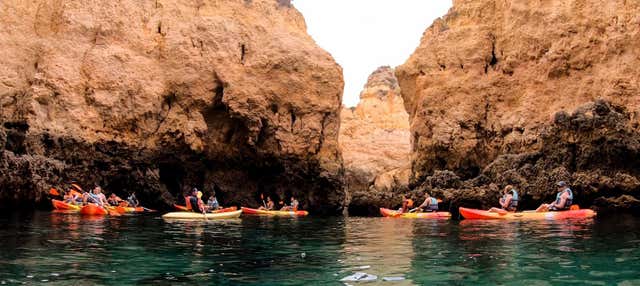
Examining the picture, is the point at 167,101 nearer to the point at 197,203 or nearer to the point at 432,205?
the point at 197,203

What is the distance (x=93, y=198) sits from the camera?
21.1 m

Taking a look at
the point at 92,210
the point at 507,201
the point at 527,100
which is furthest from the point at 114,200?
the point at 527,100

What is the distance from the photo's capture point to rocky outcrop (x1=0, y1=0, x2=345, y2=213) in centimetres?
2358

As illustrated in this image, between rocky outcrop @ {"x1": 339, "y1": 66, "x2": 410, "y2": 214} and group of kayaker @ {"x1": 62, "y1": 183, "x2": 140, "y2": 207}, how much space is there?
1352 cm

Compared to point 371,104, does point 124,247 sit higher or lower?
lower

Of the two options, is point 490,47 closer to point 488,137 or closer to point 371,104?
point 488,137

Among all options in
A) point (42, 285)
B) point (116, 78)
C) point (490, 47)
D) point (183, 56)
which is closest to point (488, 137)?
point (490, 47)

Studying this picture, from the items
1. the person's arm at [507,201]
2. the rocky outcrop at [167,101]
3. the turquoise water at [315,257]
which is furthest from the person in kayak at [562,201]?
the rocky outcrop at [167,101]

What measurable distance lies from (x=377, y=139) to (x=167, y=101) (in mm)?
26423

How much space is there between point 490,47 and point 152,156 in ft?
55.0

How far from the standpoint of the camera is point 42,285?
6133 mm

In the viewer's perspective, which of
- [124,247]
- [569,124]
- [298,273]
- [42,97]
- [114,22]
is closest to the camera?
[298,273]

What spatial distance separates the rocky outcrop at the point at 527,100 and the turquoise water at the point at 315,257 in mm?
7457

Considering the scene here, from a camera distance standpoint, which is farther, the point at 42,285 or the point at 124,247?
the point at 124,247
